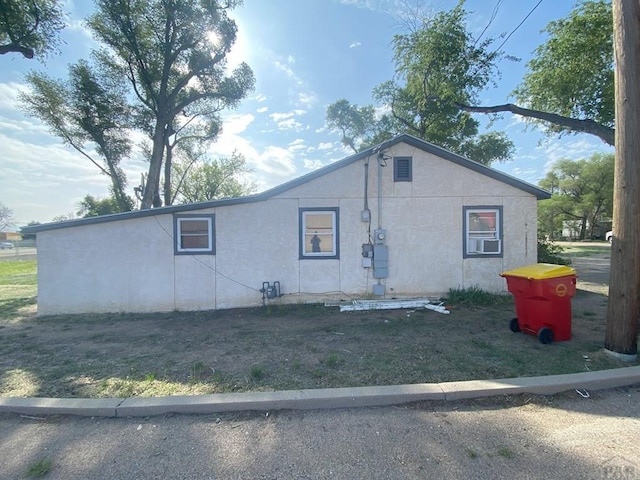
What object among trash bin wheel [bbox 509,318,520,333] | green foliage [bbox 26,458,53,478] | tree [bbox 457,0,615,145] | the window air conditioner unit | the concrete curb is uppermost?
tree [bbox 457,0,615,145]

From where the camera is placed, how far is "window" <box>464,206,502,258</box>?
7.96 m

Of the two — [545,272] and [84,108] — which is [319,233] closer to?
[545,272]

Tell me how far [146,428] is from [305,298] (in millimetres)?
5147

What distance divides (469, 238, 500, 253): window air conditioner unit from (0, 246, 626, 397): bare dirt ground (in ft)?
5.20

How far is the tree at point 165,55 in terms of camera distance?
15.4 metres

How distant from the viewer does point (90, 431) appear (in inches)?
109

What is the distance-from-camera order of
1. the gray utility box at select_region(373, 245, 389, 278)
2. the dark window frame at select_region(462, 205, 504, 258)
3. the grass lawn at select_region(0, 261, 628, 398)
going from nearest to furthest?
the grass lawn at select_region(0, 261, 628, 398) < the gray utility box at select_region(373, 245, 389, 278) < the dark window frame at select_region(462, 205, 504, 258)

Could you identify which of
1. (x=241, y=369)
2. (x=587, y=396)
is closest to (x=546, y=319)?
(x=587, y=396)

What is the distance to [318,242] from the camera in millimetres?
7926

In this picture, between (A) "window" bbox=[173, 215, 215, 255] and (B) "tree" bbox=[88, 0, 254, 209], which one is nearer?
(A) "window" bbox=[173, 215, 215, 255]

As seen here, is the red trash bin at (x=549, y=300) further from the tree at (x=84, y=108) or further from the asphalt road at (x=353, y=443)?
the tree at (x=84, y=108)

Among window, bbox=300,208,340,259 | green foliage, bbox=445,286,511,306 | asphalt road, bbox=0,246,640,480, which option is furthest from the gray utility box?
asphalt road, bbox=0,246,640,480

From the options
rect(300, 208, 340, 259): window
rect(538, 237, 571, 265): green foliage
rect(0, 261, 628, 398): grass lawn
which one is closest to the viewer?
rect(0, 261, 628, 398): grass lawn

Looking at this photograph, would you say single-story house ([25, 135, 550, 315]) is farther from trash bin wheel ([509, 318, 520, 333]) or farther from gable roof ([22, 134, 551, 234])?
trash bin wheel ([509, 318, 520, 333])
